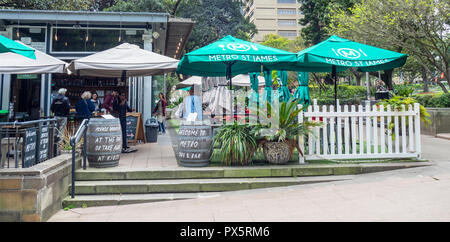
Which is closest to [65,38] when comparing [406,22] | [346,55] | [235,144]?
[235,144]

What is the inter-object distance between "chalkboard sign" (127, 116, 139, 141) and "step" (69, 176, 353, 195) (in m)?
4.13

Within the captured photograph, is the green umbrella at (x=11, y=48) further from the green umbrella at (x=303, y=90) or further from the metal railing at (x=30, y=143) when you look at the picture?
the green umbrella at (x=303, y=90)

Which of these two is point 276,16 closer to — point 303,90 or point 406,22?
point 406,22

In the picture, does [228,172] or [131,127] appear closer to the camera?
[228,172]

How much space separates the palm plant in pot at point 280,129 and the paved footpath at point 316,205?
0.82 meters

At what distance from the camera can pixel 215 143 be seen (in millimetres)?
6012

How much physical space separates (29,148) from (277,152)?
419 centimetres

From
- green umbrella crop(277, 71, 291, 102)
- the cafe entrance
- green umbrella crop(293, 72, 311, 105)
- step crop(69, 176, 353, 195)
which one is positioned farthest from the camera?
the cafe entrance

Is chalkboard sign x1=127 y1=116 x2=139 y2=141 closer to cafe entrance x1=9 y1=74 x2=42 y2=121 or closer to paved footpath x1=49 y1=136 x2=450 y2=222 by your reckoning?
cafe entrance x1=9 y1=74 x2=42 y2=121

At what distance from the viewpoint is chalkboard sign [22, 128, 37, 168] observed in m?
4.77

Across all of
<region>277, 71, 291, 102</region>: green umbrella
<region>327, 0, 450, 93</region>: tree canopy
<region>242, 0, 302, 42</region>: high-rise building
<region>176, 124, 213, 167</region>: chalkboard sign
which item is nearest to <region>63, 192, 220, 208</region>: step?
<region>176, 124, 213, 167</region>: chalkboard sign

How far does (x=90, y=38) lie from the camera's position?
11.2m

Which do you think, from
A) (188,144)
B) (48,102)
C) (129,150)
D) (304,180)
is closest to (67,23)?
(48,102)
